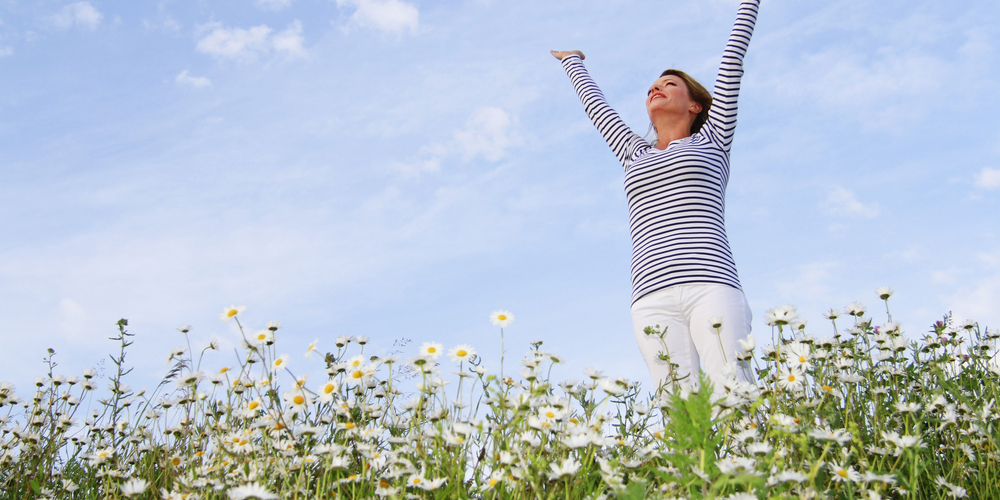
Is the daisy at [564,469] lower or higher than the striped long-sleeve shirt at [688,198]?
lower

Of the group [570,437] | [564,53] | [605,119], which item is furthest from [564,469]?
[564,53]

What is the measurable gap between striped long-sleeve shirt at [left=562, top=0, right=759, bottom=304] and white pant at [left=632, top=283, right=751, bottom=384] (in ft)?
0.24

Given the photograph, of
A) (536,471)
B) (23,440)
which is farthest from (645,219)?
(23,440)

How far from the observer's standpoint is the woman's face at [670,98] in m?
4.94

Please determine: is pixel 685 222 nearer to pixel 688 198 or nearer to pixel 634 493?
pixel 688 198

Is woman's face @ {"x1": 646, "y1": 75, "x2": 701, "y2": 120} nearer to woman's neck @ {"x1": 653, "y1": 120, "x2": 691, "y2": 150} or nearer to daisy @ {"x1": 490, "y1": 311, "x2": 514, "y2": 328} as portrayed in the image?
woman's neck @ {"x1": 653, "y1": 120, "x2": 691, "y2": 150}

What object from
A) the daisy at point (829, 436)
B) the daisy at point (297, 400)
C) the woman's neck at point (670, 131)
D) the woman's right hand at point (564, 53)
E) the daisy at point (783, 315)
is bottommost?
the daisy at point (829, 436)

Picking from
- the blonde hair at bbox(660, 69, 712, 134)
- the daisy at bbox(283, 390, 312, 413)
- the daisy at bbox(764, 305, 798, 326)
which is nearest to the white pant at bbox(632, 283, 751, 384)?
the daisy at bbox(764, 305, 798, 326)

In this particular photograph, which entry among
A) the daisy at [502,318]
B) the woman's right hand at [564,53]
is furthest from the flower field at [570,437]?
the woman's right hand at [564,53]

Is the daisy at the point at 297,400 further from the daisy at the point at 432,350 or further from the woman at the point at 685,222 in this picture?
the woman at the point at 685,222

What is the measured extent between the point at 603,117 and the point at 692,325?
6.49 feet

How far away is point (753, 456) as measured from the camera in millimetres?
2674

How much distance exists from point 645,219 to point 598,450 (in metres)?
1.72

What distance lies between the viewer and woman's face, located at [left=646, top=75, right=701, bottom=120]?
16.2 ft
